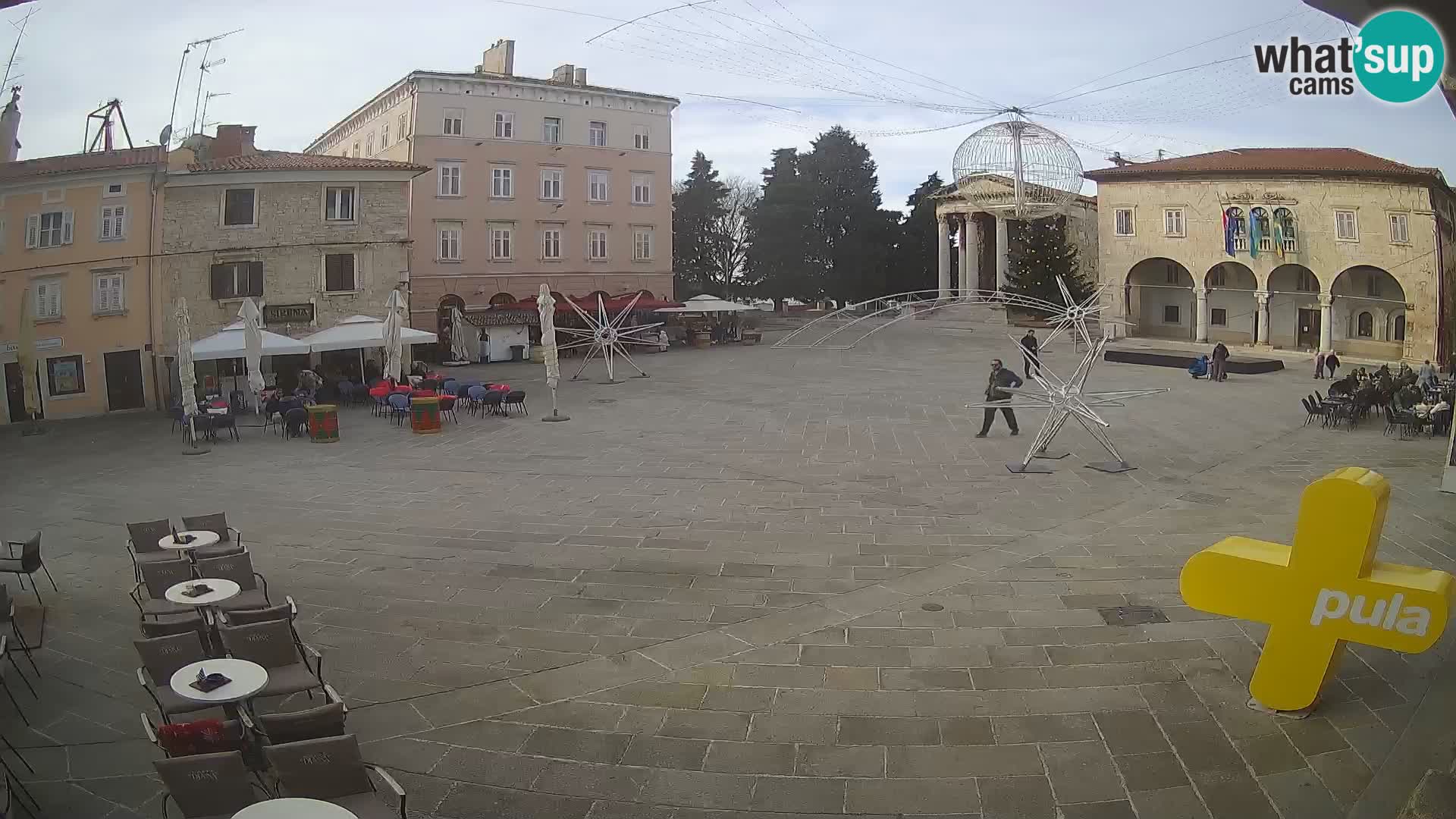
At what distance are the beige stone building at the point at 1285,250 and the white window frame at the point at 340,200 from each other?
850 inches

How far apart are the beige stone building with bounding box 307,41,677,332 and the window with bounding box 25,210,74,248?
24.8 meters

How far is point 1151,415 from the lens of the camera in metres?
19.7

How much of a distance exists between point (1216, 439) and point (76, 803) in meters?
→ 16.7

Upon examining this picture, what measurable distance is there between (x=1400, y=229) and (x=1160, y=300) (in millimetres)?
20271

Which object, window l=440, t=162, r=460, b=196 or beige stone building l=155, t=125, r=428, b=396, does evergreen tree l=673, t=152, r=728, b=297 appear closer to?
window l=440, t=162, r=460, b=196

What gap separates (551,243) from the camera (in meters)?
41.1

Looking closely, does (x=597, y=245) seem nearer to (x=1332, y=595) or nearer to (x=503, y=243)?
(x=503, y=243)

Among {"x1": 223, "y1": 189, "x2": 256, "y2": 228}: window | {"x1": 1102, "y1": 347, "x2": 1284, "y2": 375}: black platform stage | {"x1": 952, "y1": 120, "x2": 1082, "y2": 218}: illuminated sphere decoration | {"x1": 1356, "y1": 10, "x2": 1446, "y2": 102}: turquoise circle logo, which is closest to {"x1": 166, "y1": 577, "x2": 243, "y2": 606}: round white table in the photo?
{"x1": 1356, "y1": 10, "x2": 1446, "y2": 102}: turquoise circle logo

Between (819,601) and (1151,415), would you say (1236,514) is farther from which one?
(1151,415)

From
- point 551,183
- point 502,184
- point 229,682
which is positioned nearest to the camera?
point 229,682

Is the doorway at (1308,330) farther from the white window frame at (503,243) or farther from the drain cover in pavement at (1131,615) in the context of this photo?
the white window frame at (503,243)

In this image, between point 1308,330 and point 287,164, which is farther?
point 1308,330

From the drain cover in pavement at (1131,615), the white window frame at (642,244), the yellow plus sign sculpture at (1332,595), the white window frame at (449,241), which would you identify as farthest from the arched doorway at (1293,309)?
the white window frame at (449,241)

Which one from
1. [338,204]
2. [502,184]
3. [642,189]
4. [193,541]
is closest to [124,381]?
[338,204]
